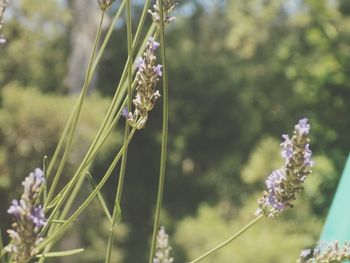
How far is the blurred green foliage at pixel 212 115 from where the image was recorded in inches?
164

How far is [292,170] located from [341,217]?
48 centimetres

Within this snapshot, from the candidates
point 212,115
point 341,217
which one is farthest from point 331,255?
point 212,115

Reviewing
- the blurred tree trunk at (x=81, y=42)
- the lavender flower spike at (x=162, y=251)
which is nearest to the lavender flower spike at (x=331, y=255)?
the lavender flower spike at (x=162, y=251)

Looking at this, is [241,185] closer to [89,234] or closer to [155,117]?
[155,117]

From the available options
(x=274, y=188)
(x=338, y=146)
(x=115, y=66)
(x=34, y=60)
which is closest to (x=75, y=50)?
(x=34, y=60)

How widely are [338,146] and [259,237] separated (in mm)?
2349

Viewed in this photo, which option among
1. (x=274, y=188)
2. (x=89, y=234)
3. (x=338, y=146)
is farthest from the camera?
(x=89, y=234)

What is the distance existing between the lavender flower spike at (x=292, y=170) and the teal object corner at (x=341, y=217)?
0.43 m

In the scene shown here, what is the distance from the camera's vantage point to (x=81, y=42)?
7.27m

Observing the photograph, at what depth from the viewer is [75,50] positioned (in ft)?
24.2

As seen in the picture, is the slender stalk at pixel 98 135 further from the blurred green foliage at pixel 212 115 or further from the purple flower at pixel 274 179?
the blurred green foliage at pixel 212 115

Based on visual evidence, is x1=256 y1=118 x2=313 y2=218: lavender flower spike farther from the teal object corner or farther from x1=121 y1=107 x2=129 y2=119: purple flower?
the teal object corner

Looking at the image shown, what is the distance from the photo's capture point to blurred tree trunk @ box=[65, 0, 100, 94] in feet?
23.6

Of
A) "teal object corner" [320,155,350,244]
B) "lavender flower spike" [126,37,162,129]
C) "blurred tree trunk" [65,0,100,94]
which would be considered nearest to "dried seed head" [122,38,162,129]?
"lavender flower spike" [126,37,162,129]
